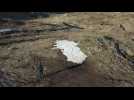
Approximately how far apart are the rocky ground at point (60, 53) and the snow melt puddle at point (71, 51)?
0.03 m

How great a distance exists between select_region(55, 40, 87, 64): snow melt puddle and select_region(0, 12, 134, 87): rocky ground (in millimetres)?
27

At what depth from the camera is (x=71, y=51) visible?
4.52ft

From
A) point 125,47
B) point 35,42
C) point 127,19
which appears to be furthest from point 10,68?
point 127,19

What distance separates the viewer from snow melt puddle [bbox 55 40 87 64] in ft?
4.28

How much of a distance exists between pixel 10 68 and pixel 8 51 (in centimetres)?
17

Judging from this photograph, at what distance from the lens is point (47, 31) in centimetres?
159

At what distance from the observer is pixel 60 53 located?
1.35 metres

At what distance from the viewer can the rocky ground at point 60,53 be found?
45.2 inches

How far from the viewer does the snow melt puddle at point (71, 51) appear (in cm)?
130

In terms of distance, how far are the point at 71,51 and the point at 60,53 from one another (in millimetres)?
67

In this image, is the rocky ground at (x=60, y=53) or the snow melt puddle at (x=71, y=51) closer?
the rocky ground at (x=60, y=53)
